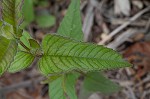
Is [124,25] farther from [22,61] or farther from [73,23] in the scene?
[22,61]

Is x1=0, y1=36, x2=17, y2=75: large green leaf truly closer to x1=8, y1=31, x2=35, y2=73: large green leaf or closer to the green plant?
the green plant

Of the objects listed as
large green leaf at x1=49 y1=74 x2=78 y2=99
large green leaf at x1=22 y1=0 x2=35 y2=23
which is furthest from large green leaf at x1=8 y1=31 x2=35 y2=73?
large green leaf at x1=22 y1=0 x2=35 y2=23

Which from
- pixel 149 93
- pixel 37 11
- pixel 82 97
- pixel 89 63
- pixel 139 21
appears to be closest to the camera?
pixel 89 63

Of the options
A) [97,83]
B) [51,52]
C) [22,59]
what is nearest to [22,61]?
[22,59]

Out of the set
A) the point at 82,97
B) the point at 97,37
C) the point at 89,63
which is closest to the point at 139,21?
the point at 97,37

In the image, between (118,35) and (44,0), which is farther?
(44,0)

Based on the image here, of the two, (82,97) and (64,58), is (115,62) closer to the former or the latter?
(64,58)
